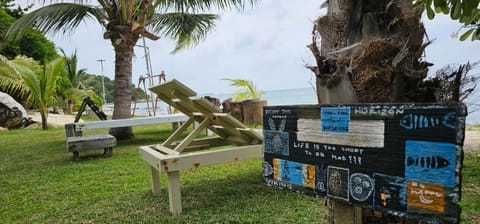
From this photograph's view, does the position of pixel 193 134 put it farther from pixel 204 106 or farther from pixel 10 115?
pixel 10 115

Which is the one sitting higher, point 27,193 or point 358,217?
point 358,217

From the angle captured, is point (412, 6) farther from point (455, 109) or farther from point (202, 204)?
point (202, 204)

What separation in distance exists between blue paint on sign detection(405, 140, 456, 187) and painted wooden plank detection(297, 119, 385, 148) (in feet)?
0.37

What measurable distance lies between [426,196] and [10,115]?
48.3ft

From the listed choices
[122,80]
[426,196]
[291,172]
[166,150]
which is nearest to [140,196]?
[166,150]

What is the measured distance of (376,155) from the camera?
4.18 feet

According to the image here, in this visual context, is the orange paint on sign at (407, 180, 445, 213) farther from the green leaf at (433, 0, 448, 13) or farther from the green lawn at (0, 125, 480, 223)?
the green lawn at (0, 125, 480, 223)

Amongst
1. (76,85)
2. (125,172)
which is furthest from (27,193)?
(76,85)

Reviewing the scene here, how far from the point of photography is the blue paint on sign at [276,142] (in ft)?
5.31

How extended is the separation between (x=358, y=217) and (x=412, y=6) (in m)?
1.07

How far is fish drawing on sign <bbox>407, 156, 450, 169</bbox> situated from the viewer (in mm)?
1104

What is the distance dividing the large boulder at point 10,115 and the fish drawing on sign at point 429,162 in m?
14.6

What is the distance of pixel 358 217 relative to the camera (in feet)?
5.52

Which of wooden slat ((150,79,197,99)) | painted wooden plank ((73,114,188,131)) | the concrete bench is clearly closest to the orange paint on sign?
wooden slat ((150,79,197,99))
